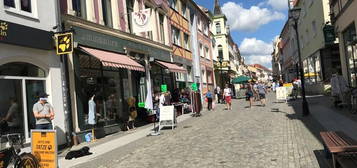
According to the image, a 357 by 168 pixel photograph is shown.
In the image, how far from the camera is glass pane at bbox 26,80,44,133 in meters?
11.2

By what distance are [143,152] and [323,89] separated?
21589 millimetres

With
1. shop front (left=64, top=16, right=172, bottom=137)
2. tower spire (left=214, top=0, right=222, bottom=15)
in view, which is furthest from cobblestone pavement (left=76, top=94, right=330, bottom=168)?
tower spire (left=214, top=0, right=222, bottom=15)

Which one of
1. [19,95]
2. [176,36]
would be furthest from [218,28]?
[19,95]

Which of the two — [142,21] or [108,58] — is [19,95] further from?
[142,21]

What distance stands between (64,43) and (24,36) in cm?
130

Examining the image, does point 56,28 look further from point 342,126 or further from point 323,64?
point 323,64

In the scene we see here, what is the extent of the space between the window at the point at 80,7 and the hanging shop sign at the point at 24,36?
2.64 metres

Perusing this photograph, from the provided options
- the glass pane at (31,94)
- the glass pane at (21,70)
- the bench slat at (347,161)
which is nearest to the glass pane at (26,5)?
the glass pane at (21,70)

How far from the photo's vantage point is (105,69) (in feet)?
51.9

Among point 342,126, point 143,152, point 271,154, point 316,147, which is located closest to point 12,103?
point 143,152

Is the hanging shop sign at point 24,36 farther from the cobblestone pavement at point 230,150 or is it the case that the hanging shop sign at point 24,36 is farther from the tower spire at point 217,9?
the tower spire at point 217,9

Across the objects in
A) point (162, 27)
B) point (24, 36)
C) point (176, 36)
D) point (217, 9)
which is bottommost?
point (24, 36)

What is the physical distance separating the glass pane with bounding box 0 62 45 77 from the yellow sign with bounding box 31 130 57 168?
12.3 ft

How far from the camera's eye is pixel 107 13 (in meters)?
16.9
